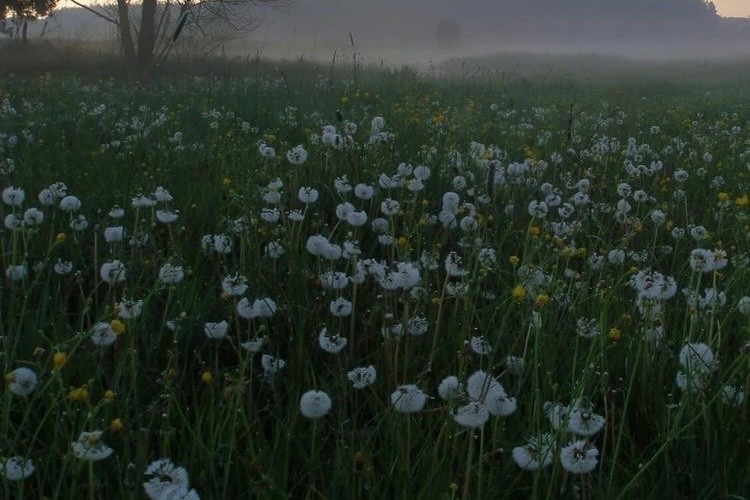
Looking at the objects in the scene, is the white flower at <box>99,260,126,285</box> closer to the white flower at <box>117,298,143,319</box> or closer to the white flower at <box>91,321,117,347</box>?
the white flower at <box>117,298,143,319</box>

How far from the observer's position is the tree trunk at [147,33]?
23.5 meters

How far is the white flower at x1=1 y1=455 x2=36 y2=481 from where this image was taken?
1379 millimetres

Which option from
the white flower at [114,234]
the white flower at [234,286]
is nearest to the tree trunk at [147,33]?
the white flower at [114,234]

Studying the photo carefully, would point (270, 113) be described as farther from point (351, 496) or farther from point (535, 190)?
point (351, 496)

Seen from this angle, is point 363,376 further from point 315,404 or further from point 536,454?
point 536,454

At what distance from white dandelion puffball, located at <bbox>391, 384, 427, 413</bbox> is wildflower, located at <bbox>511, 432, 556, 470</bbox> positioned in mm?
213

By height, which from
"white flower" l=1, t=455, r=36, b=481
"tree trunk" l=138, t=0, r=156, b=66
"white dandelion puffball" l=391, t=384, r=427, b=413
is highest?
"tree trunk" l=138, t=0, r=156, b=66

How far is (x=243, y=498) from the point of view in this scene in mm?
1561

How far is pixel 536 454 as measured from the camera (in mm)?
1521

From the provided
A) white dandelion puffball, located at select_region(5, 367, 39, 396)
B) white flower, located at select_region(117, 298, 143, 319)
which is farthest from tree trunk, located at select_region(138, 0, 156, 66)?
white dandelion puffball, located at select_region(5, 367, 39, 396)

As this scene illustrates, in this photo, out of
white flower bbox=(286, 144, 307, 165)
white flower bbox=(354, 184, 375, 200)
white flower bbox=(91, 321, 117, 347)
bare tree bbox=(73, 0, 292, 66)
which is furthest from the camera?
bare tree bbox=(73, 0, 292, 66)

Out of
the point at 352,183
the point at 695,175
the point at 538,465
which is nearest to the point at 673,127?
the point at 695,175

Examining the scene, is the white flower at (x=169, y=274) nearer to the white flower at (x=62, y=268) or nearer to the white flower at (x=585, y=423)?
the white flower at (x=62, y=268)

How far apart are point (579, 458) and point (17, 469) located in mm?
1036
